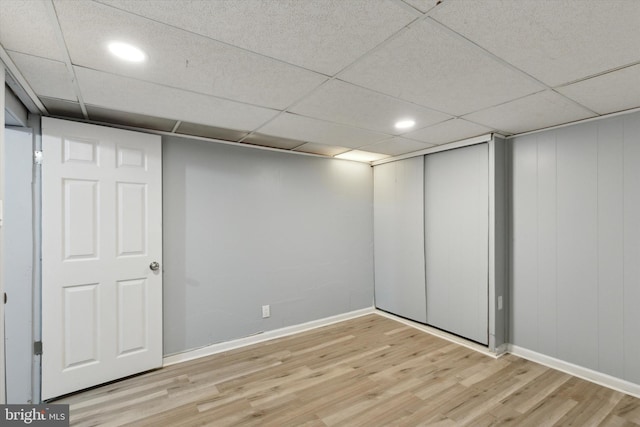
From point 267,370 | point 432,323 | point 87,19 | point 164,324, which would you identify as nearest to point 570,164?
point 432,323

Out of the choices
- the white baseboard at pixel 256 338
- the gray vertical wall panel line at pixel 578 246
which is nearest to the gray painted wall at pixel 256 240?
the white baseboard at pixel 256 338

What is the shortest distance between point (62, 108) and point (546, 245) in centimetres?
432

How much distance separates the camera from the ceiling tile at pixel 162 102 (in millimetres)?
1837

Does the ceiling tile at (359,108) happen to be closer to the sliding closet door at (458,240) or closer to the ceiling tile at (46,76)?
the sliding closet door at (458,240)

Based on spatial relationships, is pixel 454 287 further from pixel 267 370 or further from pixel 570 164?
pixel 267 370

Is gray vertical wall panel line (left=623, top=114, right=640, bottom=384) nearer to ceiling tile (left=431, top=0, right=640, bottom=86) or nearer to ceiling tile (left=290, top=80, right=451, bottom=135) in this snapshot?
ceiling tile (left=431, top=0, right=640, bottom=86)

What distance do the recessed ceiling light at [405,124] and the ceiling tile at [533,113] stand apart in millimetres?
448

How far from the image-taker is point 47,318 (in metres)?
2.28

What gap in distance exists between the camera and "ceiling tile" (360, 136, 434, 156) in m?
3.26

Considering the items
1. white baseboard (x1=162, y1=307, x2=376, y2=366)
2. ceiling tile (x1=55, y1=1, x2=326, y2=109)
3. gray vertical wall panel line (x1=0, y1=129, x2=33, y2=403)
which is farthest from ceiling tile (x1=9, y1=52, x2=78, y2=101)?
white baseboard (x1=162, y1=307, x2=376, y2=366)

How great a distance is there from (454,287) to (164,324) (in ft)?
10.2

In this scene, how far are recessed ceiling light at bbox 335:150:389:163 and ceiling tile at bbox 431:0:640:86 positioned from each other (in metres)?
2.24

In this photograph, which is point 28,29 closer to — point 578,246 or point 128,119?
point 128,119

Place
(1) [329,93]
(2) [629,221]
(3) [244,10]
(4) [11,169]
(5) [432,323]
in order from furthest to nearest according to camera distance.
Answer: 1. (5) [432,323]
2. (2) [629,221]
3. (4) [11,169]
4. (1) [329,93]
5. (3) [244,10]
